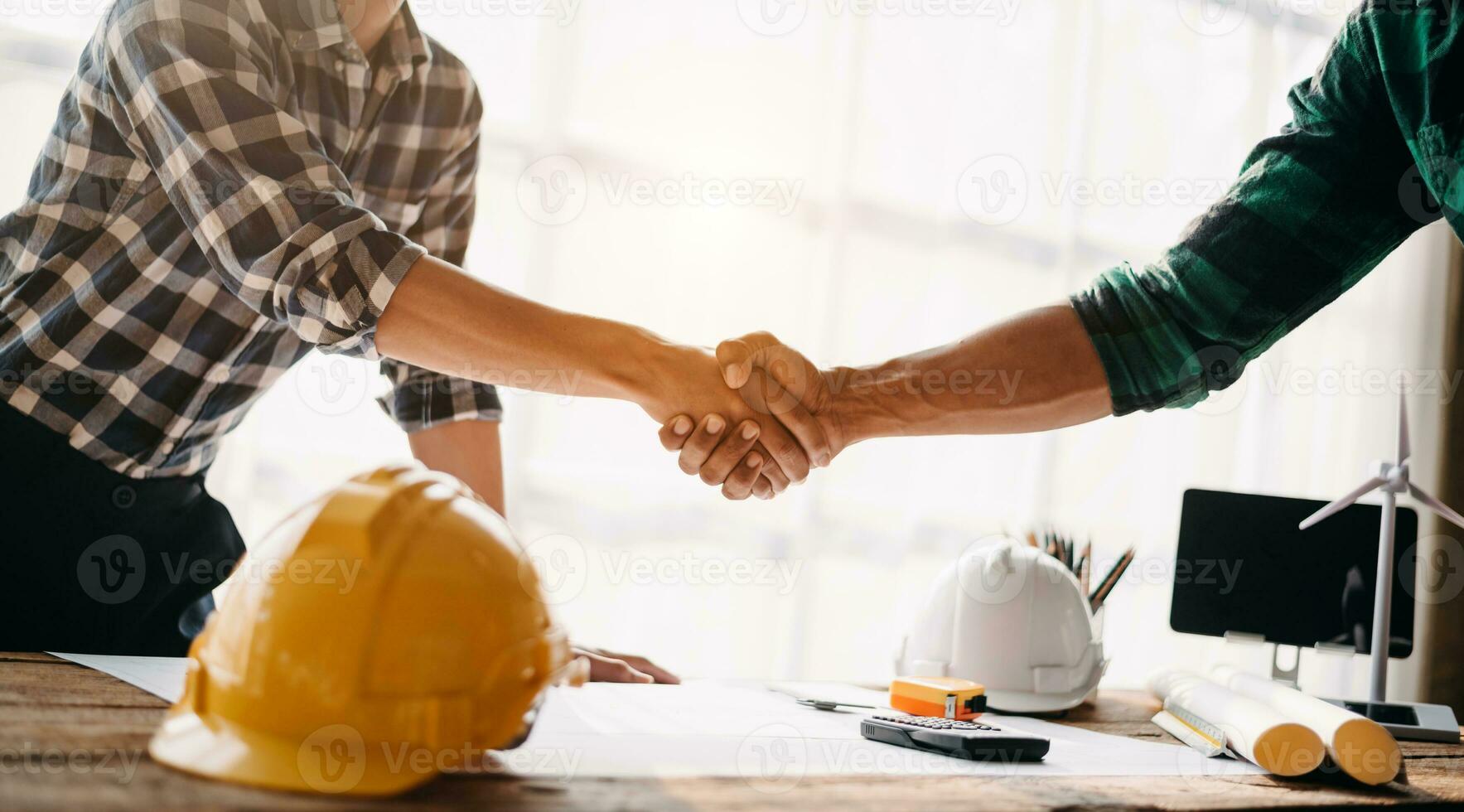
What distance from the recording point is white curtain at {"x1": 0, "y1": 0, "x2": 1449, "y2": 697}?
2297 millimetres

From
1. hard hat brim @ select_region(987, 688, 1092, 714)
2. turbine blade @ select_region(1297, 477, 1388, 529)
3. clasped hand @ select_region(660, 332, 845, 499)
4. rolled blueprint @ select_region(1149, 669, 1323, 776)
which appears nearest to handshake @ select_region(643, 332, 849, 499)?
clasped hand @ select_region(660, 332, 845, 499)

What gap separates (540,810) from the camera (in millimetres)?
565

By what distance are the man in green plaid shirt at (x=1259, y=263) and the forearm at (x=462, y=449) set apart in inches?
25.4

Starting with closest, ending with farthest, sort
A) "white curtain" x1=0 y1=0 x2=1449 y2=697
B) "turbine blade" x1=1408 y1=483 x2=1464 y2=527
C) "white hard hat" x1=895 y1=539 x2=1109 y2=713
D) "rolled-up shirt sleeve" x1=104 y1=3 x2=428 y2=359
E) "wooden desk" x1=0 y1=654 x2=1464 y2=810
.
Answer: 1. "wooden desk" x1=0 y1=654 x2=1464 y2=810
2. "rolled-up shirt sleeve" x1=104 y1=3 x2=428 y2=359
3. "white hard hat" x1=895 y1=539 x2=1109 y2=713
4. "turbine blade" x1=1408 y1=483 x2=1464 y2=527
5. "white curtain" x1=0 y1=0 x2=1449 y2=697

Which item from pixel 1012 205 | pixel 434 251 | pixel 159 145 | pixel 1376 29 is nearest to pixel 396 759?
pixel 159 145

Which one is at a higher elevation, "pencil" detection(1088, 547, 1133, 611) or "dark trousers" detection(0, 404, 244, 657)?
"pencil" detection(1088, 547, 1133, 611)

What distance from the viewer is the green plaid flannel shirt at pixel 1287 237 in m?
1.16

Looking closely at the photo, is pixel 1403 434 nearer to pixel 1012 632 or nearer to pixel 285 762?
pixel 1012 632

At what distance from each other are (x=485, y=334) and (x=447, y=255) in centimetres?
45

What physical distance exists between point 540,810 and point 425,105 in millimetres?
1095

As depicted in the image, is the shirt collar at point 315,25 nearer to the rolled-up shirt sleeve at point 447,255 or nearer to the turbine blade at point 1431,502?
the rolled-up shirt sleeve at point 447,255

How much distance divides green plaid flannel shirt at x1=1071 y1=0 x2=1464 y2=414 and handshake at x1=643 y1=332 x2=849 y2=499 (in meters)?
0.40

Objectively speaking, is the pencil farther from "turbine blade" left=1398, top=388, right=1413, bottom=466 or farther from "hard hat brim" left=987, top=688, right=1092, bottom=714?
"turbine blade" left=1398, top=388, right=1413, bottom=466

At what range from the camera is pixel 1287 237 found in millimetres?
1173
